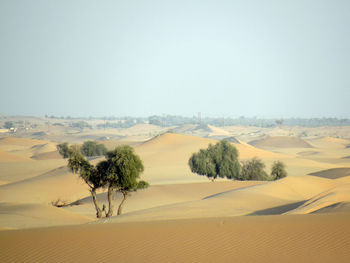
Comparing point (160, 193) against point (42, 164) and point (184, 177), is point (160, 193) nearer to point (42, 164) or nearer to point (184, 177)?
→ point (184, 177)

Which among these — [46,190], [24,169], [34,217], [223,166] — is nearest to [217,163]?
[223,166]

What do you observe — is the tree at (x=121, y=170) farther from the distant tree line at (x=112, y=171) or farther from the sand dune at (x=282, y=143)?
the sand dune at (x=282, y=143)

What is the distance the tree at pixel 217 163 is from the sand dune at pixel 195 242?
107 feet

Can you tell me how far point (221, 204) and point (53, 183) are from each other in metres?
22.5

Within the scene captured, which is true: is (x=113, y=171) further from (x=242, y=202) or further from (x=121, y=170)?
(x=242, y=202)

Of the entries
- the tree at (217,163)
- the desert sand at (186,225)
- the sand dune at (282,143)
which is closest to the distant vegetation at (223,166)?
the tree at (217,163)

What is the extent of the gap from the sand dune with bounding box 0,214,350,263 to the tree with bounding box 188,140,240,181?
107 ft

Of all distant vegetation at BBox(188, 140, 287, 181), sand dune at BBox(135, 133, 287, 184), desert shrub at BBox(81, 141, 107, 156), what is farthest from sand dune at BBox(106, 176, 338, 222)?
desert shrub at BBox(81, 141, 107, 156)

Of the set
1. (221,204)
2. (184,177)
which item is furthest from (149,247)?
(184,177)

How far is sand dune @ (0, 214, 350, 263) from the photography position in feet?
34.9

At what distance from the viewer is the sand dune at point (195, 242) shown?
10.6 m

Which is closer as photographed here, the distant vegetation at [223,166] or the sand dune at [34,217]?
the sand dune at [34,217]

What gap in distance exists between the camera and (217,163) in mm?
47562

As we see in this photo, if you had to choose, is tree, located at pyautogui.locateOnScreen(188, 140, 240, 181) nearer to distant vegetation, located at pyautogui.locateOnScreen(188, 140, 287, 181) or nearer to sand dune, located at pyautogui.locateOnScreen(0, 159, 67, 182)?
distant vegetation, located at pyautogui.locateOnScreen(188, 140, 287, 181)
